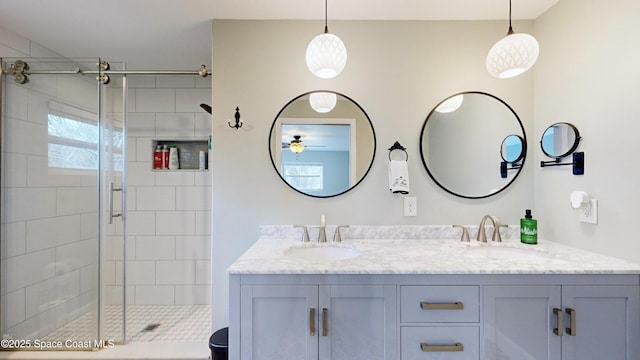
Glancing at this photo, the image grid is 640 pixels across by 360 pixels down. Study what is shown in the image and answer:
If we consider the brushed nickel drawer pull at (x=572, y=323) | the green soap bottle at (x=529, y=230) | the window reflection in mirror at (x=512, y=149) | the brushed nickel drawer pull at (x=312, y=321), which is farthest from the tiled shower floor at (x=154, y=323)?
the window reflection in mirror at (x=512, y=149)

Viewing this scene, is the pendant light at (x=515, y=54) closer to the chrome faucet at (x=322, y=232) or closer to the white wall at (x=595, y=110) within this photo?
the white wall at (x=595, y=110)

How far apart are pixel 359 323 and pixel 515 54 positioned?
4.57 ft

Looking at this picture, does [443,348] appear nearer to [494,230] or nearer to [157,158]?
[494,230]

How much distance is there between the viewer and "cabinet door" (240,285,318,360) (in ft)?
3.71

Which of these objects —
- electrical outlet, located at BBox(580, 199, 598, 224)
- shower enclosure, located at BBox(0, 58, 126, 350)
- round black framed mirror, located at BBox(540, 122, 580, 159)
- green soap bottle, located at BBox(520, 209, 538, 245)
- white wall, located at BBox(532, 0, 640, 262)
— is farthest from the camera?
shower enclosure, located at BBox(0, 58, 126, 350)

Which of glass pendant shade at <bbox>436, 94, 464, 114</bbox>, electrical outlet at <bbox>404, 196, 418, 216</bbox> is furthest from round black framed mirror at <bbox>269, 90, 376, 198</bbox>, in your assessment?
glass pendant shade at <bbox>436, 94, 464, 114</bbox>

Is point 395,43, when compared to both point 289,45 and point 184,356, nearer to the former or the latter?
point 289,45

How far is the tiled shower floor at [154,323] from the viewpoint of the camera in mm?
1880

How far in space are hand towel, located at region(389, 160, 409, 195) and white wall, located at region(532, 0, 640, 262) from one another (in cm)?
87

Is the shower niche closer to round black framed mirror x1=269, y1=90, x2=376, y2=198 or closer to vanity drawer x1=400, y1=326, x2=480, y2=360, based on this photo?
round black framed mirror x1=269, y1=90, x2=376, y2=198

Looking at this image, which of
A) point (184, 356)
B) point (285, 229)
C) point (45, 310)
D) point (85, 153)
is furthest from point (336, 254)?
point (45, 310)

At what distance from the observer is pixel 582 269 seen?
3.69 ft

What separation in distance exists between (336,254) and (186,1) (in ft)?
5.54

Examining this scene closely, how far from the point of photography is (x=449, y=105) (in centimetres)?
175
